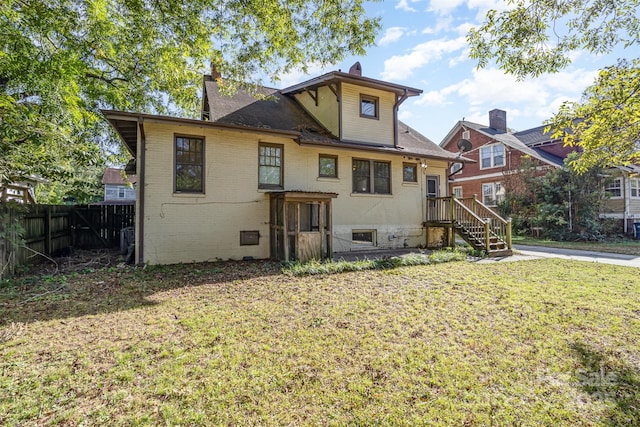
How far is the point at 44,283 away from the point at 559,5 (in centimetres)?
1063

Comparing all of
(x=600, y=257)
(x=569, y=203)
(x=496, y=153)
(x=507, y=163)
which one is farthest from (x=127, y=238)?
(x=496, y=153)

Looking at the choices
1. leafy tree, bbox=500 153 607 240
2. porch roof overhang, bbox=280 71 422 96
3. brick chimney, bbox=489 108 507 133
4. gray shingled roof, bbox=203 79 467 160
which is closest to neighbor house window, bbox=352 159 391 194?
gray shingled roof, bbox=203 79 467 160

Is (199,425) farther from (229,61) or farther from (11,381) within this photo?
(229,61)

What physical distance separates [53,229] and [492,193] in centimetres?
2394

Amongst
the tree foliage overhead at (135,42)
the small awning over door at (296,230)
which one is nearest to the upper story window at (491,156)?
the small awning over door at (296,230)

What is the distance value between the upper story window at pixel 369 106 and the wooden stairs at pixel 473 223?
13.2 feet

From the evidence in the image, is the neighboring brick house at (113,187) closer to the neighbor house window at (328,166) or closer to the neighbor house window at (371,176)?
the neighbor house window at (328,166)

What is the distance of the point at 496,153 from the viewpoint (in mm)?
21844

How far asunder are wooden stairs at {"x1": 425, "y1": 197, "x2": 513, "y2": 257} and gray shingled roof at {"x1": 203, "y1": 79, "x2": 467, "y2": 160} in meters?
2.03

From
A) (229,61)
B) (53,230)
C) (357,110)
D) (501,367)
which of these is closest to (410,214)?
(357,110)

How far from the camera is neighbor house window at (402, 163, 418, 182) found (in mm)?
12109

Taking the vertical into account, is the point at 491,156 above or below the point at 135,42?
below

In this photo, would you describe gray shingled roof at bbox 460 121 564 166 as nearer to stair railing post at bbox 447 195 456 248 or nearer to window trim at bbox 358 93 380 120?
stair railing post at bbox 447 195 456 248

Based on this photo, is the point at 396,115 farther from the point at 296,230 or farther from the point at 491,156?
the point at 491,156
